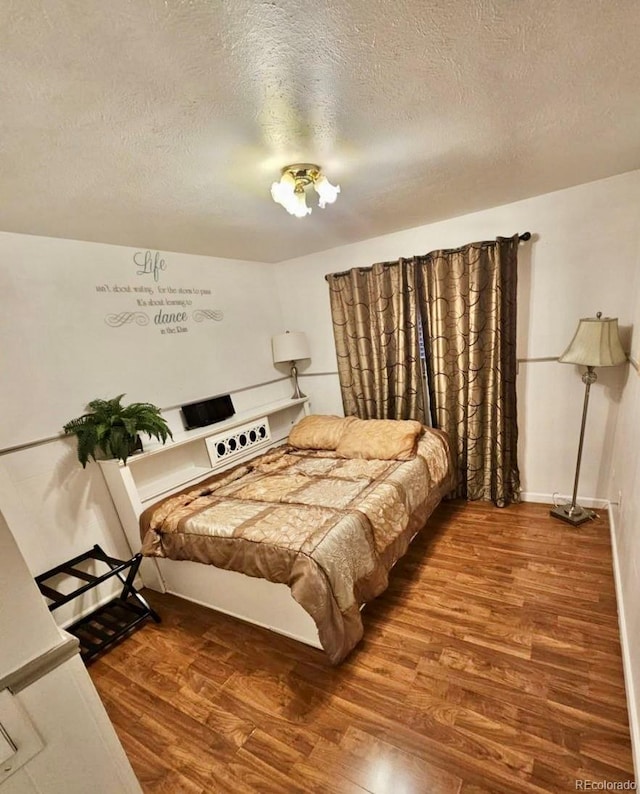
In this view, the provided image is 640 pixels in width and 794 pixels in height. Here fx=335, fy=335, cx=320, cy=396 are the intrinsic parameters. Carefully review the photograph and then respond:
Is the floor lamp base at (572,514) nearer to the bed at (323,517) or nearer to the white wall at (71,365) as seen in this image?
the bed at (323,517)

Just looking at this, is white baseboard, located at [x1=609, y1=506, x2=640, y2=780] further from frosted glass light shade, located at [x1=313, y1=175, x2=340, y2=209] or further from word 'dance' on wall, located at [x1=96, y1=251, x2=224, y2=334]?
word 'dance' on wall, located at [x1=96, y1=251, x2=224, y2=334]

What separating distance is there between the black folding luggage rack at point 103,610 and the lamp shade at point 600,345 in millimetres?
2918

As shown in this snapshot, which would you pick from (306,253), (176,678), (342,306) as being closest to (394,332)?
(342,306)

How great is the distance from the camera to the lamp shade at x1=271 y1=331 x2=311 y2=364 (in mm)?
3197

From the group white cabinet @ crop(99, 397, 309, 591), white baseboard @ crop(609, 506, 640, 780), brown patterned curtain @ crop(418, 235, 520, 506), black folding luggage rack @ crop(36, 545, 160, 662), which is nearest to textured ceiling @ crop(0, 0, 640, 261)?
brown patterned curtain @ crop(418, 235, 520, 506)

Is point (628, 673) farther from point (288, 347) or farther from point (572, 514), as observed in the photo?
point (288, 347)

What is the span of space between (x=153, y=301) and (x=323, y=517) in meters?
1.92

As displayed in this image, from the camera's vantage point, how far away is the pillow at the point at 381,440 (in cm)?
238

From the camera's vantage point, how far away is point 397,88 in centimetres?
107

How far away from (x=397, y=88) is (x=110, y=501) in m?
2.52

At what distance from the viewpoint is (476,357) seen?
2.52 meters

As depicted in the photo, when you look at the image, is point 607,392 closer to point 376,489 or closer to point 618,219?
point 618,219

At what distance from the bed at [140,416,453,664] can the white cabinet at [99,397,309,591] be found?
5.1 inches

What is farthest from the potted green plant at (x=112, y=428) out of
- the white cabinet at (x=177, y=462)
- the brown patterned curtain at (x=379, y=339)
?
the brown patterned curtain at (x=379, y=339)
